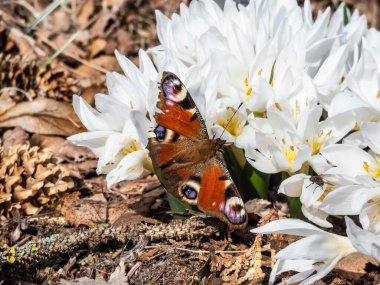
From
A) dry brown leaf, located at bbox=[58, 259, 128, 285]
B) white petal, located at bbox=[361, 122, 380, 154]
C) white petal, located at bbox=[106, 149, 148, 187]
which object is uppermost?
white petal, located at bbox=[361, 122, 380, 154]

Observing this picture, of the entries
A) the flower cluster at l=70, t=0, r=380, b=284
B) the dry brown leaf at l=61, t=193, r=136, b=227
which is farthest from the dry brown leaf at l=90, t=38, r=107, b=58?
the flower cluster at l=70, t=0, r=380, b=284

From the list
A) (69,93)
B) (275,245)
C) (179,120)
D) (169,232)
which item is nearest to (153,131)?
(179,120)

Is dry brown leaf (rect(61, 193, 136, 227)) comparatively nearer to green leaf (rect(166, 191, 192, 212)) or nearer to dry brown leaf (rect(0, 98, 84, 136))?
green leaf (rect(166, 191, 192, 212))

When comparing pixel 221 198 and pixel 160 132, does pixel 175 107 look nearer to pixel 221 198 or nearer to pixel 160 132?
pixel 160 132

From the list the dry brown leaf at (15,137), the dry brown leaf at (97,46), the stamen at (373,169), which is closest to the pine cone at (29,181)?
the dry brown leaf at (15,137)

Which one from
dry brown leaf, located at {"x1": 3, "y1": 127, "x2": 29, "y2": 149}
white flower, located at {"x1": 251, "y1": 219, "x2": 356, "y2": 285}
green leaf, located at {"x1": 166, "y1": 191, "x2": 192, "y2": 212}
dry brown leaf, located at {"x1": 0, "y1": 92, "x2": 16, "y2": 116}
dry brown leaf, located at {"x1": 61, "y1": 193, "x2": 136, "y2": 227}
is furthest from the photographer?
dry brown leaf, located at {"x1": 0, "y1": 92, "x2": 16, "y2": 116}

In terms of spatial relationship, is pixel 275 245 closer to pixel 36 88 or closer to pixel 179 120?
pixel 179 120

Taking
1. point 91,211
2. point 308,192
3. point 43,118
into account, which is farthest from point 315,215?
point 43,118
